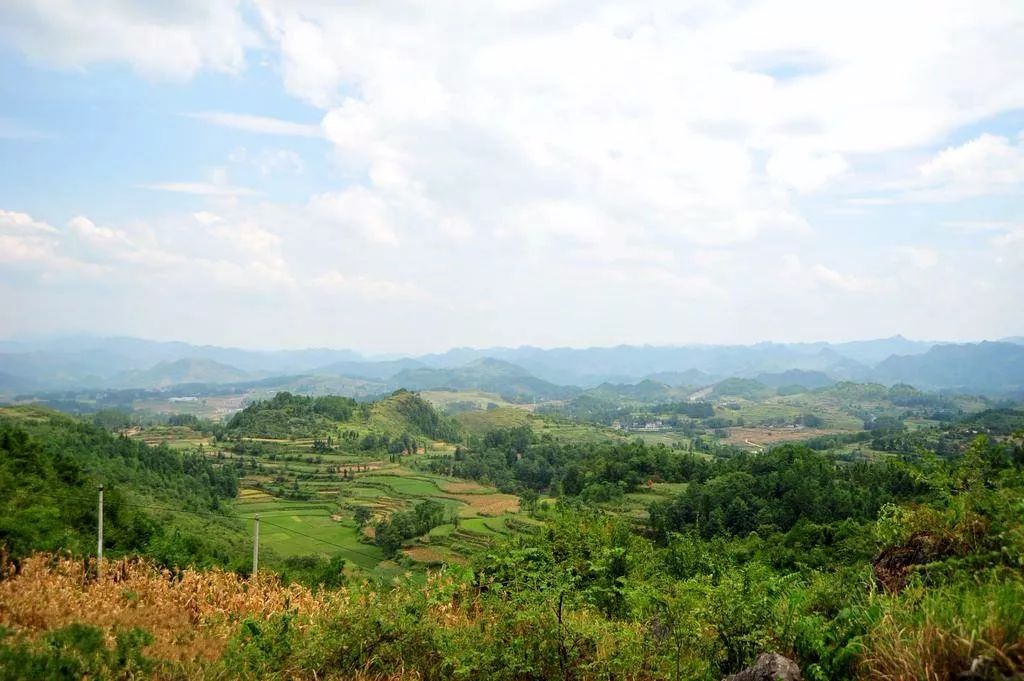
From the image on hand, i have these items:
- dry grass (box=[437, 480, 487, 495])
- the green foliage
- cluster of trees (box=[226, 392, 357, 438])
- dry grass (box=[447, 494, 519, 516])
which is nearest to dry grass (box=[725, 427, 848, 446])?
dry grass (box=[437, 480, 487, 495])

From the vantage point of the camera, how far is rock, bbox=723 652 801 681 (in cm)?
462

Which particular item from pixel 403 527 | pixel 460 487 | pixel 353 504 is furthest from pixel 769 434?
pixel 403 527

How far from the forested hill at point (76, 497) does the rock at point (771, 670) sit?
1187 centimetres

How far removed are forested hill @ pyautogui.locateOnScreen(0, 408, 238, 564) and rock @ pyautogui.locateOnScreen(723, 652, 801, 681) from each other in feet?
38.9

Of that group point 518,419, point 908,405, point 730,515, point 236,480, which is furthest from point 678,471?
point 908,405

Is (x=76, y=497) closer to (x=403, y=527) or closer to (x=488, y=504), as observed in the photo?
(x=403, y=527)

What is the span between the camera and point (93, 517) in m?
18.6

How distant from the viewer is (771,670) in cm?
472

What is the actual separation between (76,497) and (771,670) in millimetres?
25601

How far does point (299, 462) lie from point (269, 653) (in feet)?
305

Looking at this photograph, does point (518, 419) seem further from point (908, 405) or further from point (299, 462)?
point (908, 405)

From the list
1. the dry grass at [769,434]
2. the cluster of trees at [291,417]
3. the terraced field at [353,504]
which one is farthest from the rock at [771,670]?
the dry grass at [769,434]

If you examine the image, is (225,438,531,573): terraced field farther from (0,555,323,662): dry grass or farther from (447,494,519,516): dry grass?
(0,555,323,662): dry grass

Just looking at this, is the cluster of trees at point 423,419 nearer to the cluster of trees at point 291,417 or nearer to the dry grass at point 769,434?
the cluster of trees at point 291,417
